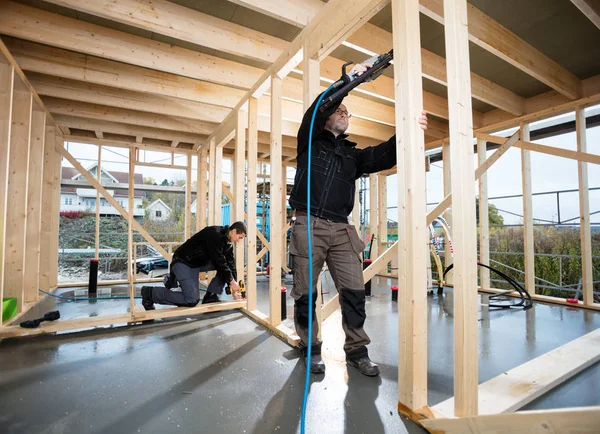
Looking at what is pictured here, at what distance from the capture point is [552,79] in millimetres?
3162

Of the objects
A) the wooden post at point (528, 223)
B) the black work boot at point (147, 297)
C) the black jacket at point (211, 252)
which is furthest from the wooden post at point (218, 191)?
the wooden post at point (528, 223)

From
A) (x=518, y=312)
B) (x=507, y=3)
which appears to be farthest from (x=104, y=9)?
(x=518, y=312)

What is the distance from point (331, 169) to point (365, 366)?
1158 millimetres

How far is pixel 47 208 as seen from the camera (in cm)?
420

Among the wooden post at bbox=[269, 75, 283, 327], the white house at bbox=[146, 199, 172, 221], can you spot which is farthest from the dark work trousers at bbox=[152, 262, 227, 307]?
the white house at bbox=[146, 199, 172, 221]

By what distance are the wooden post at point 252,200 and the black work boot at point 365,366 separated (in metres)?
1.50

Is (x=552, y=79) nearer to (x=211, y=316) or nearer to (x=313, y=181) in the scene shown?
(x=313, y=181)

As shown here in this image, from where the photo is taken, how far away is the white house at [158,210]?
10523mm

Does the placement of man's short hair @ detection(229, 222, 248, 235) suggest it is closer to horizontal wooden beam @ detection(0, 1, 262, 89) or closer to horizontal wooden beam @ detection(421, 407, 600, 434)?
horizontal wooden beam @ detection(0, 1, 262, 89)

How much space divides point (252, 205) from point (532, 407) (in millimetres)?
2461

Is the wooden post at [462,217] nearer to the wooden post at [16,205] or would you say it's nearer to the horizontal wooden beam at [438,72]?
the horizontal wooden beam at [438,72]

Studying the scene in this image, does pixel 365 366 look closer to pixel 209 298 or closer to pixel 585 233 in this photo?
pixel 209 298

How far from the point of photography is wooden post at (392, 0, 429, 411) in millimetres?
1356

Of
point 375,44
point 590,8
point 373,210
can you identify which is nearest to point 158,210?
point 373,210
